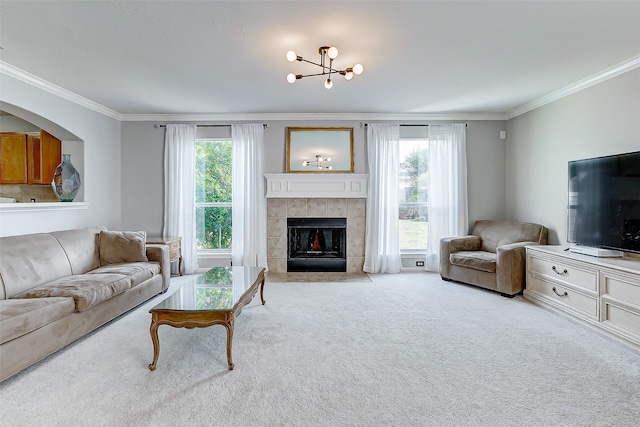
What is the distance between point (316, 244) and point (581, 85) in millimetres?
4216

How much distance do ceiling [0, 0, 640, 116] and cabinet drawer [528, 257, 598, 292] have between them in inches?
83.9

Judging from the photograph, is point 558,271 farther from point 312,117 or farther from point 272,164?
point 272,164

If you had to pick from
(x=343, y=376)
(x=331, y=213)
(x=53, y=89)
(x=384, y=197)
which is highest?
(x=53, y=89)

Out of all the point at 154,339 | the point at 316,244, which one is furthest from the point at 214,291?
the point at 316,244

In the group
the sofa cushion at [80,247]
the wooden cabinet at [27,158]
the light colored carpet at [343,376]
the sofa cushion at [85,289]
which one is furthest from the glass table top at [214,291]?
the wooden cabinet at [27,158]

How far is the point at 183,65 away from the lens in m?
3.29

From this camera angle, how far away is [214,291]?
9.02 ft

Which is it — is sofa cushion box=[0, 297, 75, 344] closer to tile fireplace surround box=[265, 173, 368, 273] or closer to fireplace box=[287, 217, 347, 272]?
tile fireplace surround box=[265, 173, 368, 273]

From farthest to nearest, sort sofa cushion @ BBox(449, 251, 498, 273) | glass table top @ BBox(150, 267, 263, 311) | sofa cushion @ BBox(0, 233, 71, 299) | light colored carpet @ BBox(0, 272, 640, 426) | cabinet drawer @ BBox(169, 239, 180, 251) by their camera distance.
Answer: cabinet drawer @ BBox(169, 239, 180, 251), sofa cushion @ BBox(449, 251, 498, 273), sofa cushion @ BBox(0, 233, 71, 299), glass table top @ BBox(150, 267, 263, 311), light colored carpet @ BBox(0, 272, 640, 426)

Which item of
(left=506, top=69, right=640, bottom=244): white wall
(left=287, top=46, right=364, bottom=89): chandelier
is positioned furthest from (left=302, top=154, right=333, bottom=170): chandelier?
(left=506, top=69, right=640, bottom=244): white wall

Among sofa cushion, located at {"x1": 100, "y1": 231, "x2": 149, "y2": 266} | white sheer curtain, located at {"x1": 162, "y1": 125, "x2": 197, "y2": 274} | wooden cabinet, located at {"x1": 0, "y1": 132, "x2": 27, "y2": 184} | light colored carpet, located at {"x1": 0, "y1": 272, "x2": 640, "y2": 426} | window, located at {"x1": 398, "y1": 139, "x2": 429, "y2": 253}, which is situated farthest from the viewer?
window, located at {"x1": 398, "y1": 139, "x2": 429, "y2": 253}

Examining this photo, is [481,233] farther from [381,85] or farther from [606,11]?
[606,11]

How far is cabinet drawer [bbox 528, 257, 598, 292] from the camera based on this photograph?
9.77 feet

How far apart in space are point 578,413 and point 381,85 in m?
3.55
